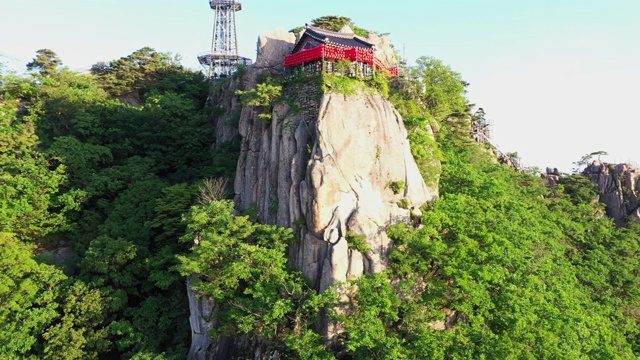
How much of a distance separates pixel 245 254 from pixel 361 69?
12.4 meters

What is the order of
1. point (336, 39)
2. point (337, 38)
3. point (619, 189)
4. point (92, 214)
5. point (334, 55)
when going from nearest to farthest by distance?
1. point (334, 55)
2. point (336, 39)
3. point (337, 38)
4. point (92, 214)
5. point (619, 189)

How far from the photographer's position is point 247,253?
19.0 m

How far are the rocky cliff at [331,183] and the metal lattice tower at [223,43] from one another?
92.2ft

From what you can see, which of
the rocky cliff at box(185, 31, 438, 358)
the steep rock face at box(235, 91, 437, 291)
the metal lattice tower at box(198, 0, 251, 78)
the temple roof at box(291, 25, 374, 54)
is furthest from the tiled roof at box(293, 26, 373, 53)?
the metal lattice tower at box(198, 0, 251, 78)

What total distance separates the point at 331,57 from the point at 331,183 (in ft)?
25.6

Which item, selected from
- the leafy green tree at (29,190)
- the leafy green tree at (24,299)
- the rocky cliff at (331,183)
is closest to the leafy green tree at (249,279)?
the rocky cliff at (331,183)

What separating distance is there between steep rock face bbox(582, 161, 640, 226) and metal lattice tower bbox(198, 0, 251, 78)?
127ft

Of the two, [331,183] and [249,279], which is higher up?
[331,183]

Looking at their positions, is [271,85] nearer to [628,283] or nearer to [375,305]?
[375,305]

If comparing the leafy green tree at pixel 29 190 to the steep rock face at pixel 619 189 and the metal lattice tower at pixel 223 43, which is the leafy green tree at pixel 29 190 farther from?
the steep rock face at pixel 619 189

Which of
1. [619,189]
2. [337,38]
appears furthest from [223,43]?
[619,189]

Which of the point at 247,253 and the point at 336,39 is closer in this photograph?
the point at 247,253

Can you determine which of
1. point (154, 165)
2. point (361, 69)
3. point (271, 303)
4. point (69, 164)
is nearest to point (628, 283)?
point (361, 69)

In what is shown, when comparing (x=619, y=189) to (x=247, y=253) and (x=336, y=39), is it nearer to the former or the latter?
(x=336, y=39)
